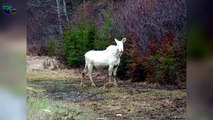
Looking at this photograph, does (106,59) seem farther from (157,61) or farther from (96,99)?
(157,61)

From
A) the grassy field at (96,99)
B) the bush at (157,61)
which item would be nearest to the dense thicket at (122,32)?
the bush at (157,61)

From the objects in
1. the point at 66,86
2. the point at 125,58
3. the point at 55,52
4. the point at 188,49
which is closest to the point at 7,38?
the point at 55,52

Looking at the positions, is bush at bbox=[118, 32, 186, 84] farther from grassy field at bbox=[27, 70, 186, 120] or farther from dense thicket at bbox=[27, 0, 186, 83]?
grassy field at bbox=[27, 70, 186, 120]

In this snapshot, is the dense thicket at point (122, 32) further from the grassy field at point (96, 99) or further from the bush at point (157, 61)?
the grassy field at point (96, 99)

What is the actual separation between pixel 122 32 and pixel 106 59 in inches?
14.9

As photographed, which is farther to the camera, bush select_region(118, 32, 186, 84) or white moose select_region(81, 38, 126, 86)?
white moose select_region(81, 38, 126, 86)

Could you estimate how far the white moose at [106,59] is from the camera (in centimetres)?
483

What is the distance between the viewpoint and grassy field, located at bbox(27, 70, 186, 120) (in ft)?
15.7

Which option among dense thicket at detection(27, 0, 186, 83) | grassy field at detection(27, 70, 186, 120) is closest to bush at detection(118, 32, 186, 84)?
dense thicket at detection(27, 0, 186, 83)

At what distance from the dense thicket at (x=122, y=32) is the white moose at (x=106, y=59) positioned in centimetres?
6

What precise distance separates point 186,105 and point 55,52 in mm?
1689

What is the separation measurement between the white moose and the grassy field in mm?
135

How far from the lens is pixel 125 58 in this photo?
482 cm

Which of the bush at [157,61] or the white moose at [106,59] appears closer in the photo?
the bush at [157,61]
